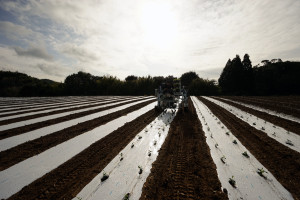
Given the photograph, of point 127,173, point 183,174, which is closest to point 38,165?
point 127,173

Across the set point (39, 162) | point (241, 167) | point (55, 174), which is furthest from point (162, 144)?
point (39, 162)

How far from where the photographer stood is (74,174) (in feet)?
10.6

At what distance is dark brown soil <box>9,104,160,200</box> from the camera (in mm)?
2684

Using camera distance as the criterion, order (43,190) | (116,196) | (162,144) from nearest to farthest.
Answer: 1. (116,196)
2. (43,190)
3. (162,144)

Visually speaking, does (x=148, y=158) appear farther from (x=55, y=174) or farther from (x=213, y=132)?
(x=213, y=132)

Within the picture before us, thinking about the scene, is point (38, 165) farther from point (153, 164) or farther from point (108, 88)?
point (108, 88)

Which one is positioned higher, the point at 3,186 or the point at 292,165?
the point at 292,165

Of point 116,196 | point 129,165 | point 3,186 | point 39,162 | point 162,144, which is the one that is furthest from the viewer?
point 162,144

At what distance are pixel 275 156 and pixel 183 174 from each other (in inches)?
107

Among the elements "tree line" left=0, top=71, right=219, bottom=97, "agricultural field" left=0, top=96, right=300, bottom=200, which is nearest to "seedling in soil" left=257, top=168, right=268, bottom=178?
"agricultural field" left=0, top=96, right=300, bottom=200

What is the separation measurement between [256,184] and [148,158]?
2430mm

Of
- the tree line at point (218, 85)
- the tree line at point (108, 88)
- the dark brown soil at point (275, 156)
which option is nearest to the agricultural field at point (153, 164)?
the dark brown soil at point (275, 156)

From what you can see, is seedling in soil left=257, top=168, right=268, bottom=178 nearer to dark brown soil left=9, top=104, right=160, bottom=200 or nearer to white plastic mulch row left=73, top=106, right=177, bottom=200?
white plastic mulch row left=73, top=106, right=177, bottom=200

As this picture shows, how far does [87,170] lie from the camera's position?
3379mm
